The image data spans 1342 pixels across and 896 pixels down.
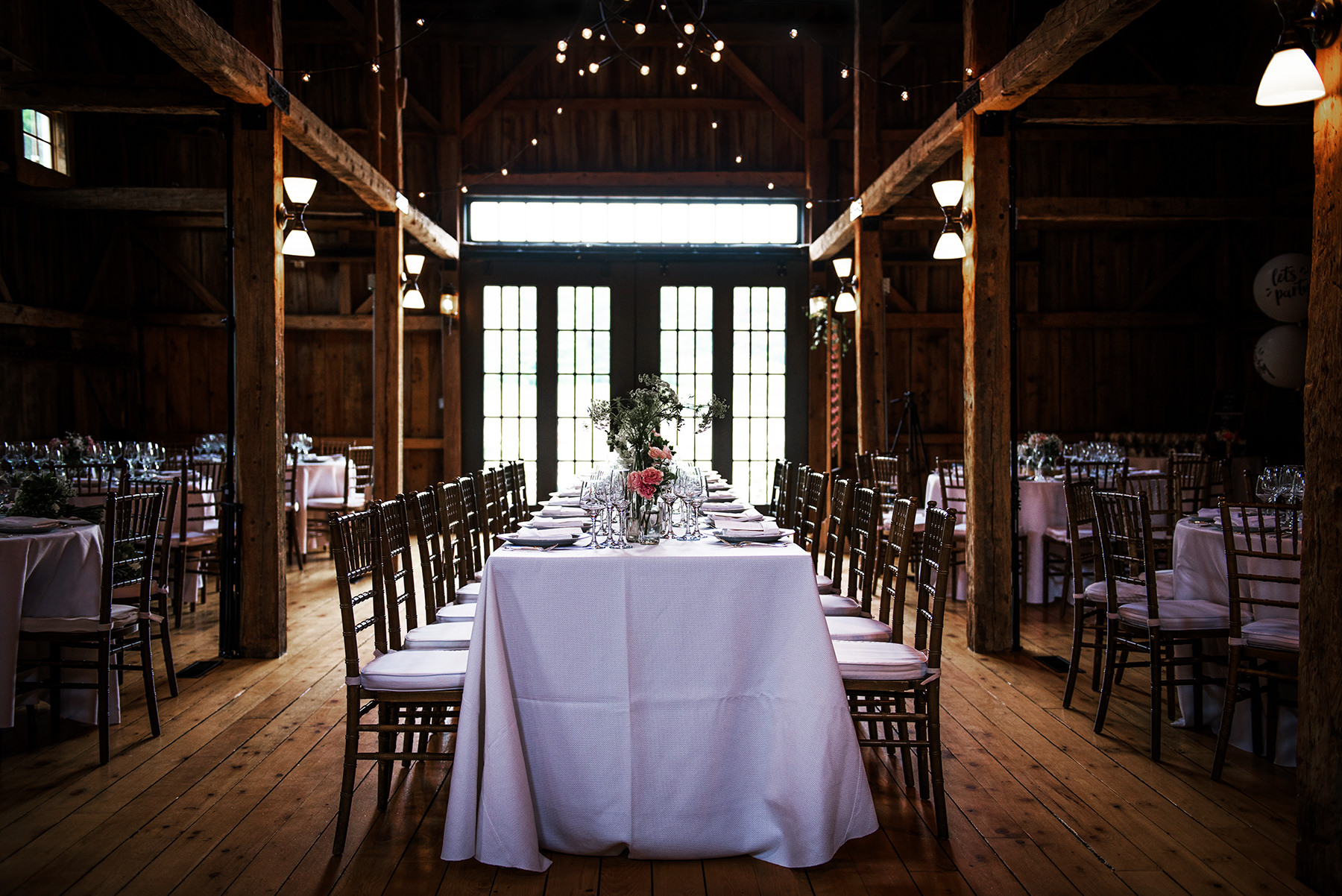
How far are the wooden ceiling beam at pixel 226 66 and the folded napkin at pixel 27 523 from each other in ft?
7.04

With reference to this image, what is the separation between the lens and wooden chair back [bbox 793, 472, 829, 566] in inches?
192

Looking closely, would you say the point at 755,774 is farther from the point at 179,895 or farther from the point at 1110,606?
the point at 1110,606

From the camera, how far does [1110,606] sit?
4086 mm

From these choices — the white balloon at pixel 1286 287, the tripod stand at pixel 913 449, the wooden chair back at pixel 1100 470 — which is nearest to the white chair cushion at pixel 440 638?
the wooden chair back at pixel 1100 470

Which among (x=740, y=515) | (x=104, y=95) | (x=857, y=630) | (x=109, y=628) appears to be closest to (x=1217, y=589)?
(x=857, y=630)

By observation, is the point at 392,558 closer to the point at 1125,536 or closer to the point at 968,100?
the point at 1125,536

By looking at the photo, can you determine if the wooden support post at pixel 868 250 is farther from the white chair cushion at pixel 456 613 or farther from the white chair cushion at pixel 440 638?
the white chair cushion at pixel 440 638

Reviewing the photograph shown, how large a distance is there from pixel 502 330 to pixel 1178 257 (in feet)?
26.6

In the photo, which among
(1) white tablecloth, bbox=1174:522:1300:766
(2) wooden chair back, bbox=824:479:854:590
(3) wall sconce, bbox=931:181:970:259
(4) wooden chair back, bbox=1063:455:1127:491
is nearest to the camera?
(1) white tablecloth, bbox=1174:522:1300:766

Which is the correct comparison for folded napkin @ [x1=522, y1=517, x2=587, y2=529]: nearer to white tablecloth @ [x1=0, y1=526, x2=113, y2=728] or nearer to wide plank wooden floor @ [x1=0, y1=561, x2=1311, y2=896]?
wide plank wooden floor @ [x1=0, y1=561, x2=1311, y2=896]

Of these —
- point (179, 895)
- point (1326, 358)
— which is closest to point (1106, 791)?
point (1326, 358)

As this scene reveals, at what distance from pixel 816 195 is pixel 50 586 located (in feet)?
28.7

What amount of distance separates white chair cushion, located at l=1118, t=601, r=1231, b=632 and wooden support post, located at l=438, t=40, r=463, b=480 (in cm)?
804

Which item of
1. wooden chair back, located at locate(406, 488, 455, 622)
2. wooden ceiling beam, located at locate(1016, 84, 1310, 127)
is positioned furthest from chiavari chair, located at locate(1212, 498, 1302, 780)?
wooden chair back, located at locate(406, 488, 455, 622)
